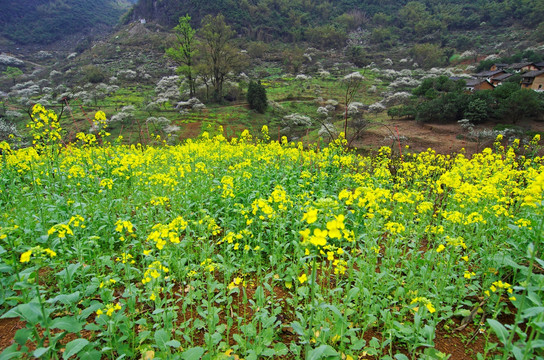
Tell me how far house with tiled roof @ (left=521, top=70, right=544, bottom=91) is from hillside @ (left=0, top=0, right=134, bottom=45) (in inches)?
5374

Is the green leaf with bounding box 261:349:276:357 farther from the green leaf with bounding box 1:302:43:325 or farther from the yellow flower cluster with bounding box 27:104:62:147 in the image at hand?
the yellow flower cluster with bounding box 27:104:62:147

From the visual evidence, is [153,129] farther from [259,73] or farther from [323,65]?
[323,65]

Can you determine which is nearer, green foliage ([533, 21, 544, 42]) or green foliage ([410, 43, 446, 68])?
green foliage ([533, 21, 544, 42])

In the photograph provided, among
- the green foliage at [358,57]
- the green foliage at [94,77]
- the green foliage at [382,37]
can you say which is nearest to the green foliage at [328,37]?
the green foliage at [382,37]

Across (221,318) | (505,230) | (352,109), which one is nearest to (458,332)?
(505,230)

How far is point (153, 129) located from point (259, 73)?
3747 cm

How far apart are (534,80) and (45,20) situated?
495ft

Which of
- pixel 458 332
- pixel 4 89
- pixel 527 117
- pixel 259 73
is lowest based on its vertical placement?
pixel 458 332

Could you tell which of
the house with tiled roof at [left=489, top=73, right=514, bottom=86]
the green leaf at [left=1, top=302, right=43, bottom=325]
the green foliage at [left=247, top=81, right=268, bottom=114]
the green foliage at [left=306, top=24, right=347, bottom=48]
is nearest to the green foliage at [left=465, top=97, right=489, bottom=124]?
the green foliage at [left=247, top=81, right=268, bottom=114]

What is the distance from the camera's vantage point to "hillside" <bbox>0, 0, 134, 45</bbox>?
315 ft

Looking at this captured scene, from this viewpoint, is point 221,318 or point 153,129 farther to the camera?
point 153,129

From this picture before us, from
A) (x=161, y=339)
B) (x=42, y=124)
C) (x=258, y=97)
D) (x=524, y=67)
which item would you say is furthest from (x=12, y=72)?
(x=524, y=67)

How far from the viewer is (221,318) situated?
10.8 feet

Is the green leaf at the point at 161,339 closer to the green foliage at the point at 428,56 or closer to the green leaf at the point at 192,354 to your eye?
the green leaf at the point at 192,354
